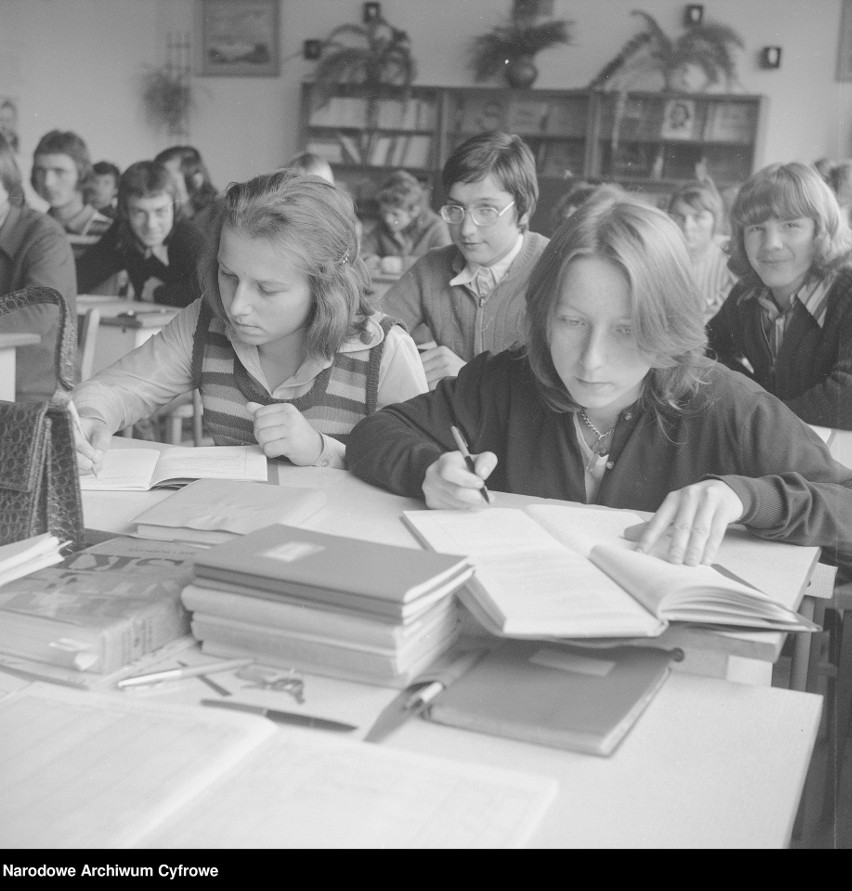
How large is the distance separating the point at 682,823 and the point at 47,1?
802cm

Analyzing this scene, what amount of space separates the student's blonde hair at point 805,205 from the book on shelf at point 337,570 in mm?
1987

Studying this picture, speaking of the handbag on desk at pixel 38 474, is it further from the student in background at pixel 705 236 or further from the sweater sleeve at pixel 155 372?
the student in background at pixel 705 236

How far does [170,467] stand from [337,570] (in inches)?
29.7

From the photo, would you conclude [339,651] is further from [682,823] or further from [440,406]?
[440,406]

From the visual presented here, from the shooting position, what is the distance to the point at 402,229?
5.95m

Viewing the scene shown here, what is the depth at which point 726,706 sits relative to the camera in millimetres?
962

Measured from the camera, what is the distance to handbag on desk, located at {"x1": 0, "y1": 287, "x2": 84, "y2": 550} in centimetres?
124

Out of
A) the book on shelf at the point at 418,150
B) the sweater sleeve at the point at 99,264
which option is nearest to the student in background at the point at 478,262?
the sweater sleeve at the point at 99,264

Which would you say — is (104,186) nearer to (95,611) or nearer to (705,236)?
(705,236)

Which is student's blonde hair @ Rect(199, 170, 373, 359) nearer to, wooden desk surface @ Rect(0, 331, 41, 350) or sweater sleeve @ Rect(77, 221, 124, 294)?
wooden desk surface @ Rect(0, 331, 41, 350)

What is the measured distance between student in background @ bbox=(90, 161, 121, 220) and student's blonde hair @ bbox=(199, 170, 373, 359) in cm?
494

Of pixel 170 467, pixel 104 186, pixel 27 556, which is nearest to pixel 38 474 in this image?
pixel 27 556

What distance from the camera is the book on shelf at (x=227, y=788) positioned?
2.33 ft
